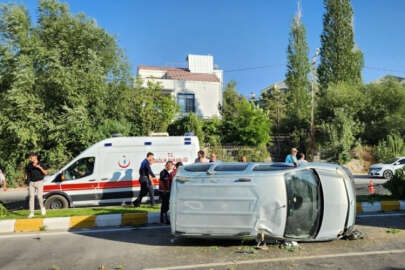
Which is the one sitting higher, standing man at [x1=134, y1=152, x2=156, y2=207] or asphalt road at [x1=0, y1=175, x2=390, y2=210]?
standing man at [x1=134, y1=152, x2=156, y2=207]

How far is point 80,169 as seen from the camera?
10516 millimetres

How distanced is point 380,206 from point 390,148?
17594mm

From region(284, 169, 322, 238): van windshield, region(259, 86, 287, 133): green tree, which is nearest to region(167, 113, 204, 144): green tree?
region(259, 86, 287, 133): green tree

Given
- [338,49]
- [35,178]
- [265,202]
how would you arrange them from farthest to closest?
[338,49]
[35,178]
[265,202]

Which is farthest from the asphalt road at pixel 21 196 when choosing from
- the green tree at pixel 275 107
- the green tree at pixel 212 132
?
the green tree at pixel 275 107

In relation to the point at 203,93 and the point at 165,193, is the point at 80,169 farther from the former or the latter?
the point at 203,93

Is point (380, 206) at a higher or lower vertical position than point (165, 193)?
lower

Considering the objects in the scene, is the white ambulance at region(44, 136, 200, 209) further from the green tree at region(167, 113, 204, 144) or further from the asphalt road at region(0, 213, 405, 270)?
the green tree at region(167, 113, 204, 144)

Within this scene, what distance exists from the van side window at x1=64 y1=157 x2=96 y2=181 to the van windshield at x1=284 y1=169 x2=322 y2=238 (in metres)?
6.90

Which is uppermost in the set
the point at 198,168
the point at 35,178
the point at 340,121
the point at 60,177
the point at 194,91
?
the point at 194,91

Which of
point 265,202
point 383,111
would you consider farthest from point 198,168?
point 383,111

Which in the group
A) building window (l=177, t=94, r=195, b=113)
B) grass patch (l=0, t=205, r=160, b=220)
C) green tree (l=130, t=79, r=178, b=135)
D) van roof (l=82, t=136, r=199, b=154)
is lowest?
grass patch (l=0, t=205, r=160, b=220)

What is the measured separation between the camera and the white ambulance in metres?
10.2

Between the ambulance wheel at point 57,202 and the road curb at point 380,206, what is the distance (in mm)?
8464
